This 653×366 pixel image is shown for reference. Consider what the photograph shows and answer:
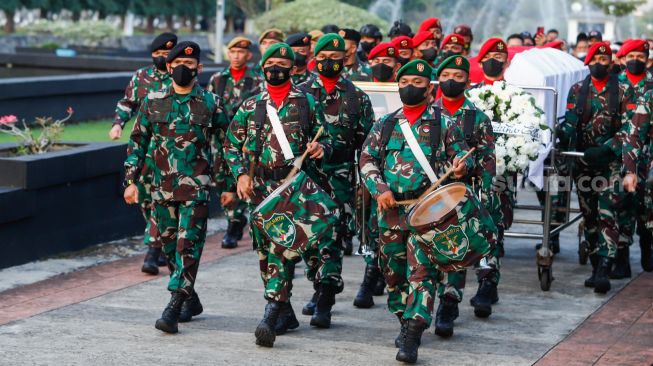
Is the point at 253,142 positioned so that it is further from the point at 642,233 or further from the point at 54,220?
the point at 642,233

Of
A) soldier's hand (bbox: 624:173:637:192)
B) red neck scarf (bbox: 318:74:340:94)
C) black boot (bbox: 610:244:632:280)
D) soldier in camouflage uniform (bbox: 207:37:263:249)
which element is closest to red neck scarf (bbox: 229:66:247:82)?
soldier in camouflage uniform (bbox: 207:37:263:249)

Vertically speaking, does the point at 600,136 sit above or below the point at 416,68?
below

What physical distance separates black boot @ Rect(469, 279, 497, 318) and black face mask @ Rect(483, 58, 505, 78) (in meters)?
1.82

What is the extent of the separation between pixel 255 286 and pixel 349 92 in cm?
207

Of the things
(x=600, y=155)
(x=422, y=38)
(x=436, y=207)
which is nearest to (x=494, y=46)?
(x=600, y=155)

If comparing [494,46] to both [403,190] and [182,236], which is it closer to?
[403,190]

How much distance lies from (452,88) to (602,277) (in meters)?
2.97

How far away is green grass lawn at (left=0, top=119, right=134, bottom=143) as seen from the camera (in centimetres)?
1628

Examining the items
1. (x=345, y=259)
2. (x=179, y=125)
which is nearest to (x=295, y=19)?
(x=345, y=259)

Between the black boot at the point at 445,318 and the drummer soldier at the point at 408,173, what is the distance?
57 cm

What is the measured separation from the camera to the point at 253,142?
929 cm

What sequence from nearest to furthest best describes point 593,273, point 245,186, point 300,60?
Answer: 1. point 245,186
2. point 593,273
3. point 300,60

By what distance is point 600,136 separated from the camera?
1193 cm

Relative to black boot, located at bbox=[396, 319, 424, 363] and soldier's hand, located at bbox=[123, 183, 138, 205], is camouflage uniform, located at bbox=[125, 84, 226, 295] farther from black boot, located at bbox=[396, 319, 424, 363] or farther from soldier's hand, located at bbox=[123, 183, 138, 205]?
black boot, located at bbox=[396, 319, 424, 363]
